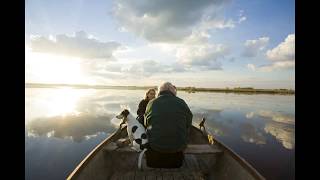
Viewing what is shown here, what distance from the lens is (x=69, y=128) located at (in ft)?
66.2

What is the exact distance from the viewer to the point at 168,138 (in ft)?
17.8

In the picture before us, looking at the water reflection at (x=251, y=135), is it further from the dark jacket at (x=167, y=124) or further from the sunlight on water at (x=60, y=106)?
the sunlight on water at (x=60, y=106)

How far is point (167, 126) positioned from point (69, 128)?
16.6 metres

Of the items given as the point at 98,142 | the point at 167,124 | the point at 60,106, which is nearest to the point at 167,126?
the point at 167,124

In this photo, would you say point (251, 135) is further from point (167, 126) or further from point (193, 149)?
point (167, 126)

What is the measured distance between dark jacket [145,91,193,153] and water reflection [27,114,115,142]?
12.1 metres

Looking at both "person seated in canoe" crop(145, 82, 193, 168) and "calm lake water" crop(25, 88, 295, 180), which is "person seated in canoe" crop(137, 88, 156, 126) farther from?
"calm lake water" crop(25, 88, 295, 180)

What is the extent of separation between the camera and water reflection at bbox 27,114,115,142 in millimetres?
17859

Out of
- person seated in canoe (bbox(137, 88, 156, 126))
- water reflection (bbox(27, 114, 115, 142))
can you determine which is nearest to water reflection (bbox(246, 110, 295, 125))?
water reflection (bbox(27, 114, 115, 142))
